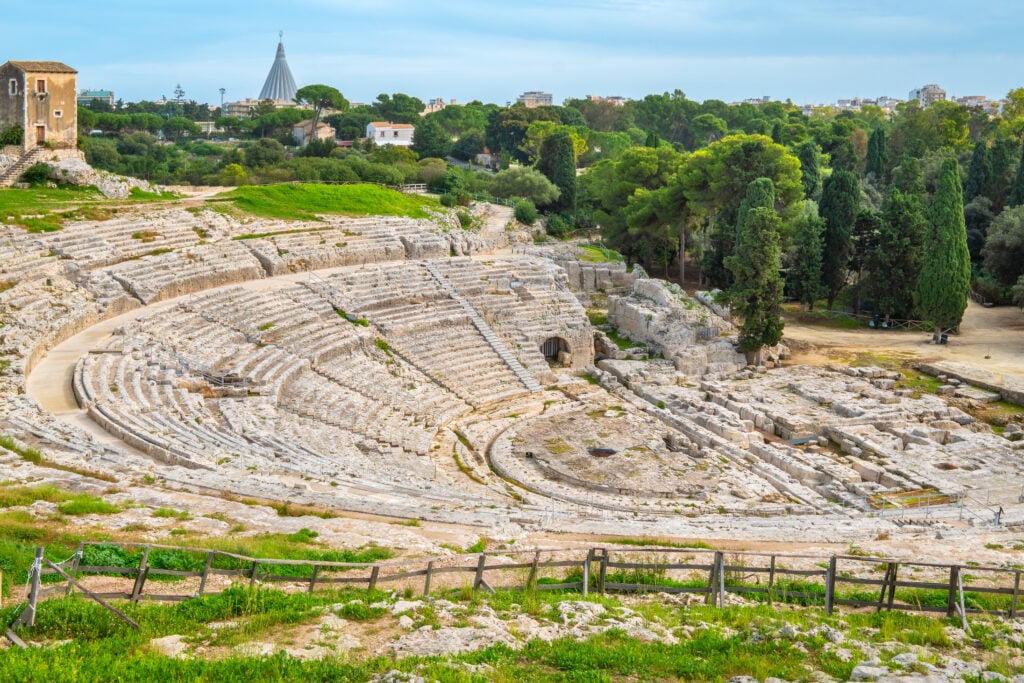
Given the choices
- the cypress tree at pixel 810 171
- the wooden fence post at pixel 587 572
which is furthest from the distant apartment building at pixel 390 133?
the wooden fence post at pixel 587 572

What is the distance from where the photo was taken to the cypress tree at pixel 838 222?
44.2m

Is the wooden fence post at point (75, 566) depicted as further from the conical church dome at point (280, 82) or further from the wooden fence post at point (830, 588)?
the conical church dome at point (280, 82)

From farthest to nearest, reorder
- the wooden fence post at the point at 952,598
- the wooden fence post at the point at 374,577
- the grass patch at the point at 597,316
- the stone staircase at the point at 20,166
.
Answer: the grass patch at the point at 597,316 < the stone staircase at the point at 20,166 < the wooden fence post at the point at 952,598 < the wooden fence post at the point at 374,577

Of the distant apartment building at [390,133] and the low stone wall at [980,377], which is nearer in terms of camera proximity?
the low stone wall at [980,377]

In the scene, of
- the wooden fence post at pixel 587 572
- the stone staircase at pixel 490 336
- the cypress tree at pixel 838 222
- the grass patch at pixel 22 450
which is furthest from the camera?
the cypress tree at pixel 838 222

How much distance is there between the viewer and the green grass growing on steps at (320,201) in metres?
42.7

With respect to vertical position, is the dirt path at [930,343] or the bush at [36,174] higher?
the bush at [36,174]

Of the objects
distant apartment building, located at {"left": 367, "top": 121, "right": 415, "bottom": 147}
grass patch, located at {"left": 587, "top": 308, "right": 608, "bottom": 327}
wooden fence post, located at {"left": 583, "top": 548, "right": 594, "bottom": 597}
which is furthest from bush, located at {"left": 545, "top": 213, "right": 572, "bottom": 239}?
distant apartment building, located at {"left": 367, "top": 121, "right": 415, "bottom": 147}

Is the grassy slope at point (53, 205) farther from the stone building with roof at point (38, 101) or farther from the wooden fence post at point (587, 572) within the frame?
the wooden fence post at point (587, 572)

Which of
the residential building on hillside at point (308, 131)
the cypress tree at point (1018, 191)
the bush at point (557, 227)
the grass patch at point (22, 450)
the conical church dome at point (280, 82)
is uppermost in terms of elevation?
the conical church dome at point (280, 82)

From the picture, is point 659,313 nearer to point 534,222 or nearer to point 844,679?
point 534,222

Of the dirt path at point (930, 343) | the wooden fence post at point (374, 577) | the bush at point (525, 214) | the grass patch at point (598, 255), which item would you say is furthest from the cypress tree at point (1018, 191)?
the wooden fence post at point (374, 577)

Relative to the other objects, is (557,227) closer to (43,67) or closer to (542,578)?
(43,67)

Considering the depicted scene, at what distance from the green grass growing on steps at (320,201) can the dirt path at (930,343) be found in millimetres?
17207
